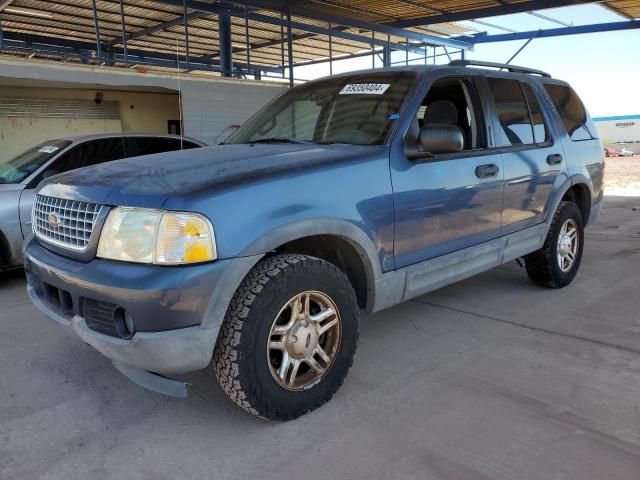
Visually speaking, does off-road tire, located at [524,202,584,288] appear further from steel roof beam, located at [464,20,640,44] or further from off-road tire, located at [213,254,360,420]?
steel roof beam, located at [464,20,640,44]

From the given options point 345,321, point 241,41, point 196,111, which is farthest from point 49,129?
point 345,321

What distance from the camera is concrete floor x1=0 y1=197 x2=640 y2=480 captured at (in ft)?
7.91

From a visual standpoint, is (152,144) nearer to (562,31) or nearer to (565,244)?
(565,244)

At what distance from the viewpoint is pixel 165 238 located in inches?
91.7

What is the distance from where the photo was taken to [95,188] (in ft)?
8.64

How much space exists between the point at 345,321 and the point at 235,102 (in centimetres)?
→ 842

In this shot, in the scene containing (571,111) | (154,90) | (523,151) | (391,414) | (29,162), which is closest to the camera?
(391,414)

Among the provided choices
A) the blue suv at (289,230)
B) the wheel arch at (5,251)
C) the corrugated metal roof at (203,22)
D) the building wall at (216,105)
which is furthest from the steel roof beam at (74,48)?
the blue suv at (289,230)

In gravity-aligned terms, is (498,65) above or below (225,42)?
below

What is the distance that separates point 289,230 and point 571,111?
372 centimetres

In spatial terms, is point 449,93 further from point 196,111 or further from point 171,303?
point 196,111

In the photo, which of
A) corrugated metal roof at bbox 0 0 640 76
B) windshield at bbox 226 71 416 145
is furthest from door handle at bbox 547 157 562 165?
corrugated metal roof at bbox 0 0 640 76

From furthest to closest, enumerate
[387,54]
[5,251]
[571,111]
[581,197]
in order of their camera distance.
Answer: [387,54] < [5,251] < [581,197] < [571,111]

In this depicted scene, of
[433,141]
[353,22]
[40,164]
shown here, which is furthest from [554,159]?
[353,22]
